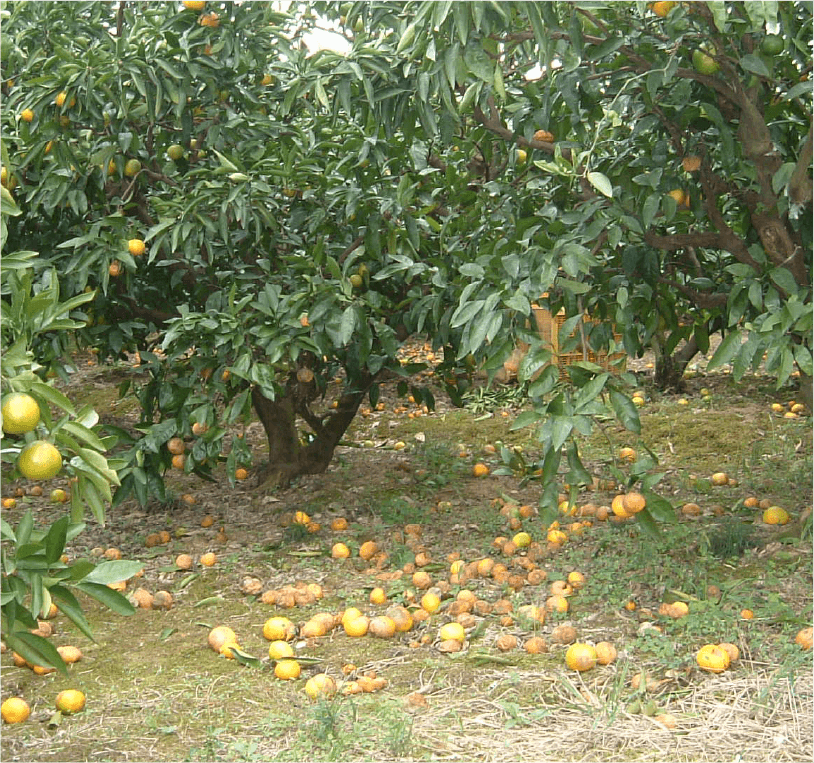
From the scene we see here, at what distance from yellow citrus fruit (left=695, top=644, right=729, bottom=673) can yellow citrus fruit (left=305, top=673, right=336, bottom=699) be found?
107cm

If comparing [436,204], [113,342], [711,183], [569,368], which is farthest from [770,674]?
[113,342]

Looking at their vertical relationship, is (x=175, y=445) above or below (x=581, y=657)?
above

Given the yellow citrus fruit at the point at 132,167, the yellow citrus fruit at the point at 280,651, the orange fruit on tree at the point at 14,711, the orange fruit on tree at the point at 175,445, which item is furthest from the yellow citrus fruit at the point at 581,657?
the yellow citrus fruit at the point at 132,167

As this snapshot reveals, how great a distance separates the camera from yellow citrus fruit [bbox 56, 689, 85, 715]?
262cm

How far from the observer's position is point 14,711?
2.56 m

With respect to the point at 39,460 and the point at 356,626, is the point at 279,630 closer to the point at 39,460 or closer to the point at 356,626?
the point at 356,626

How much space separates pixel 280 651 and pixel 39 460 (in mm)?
1297

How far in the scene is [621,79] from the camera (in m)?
2.88

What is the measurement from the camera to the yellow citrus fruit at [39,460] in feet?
6.17

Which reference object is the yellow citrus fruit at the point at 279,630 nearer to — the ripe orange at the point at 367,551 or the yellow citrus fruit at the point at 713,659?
the ripe orange at the point at 367,551

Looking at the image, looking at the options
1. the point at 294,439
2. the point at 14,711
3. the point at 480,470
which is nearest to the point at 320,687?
the point at 14,711

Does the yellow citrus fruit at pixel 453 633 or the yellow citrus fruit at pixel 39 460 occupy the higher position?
the yellow citrus fruit at pixel 39 460

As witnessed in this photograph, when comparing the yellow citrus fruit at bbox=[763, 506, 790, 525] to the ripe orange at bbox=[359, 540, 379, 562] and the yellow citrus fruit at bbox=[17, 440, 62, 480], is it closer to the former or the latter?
the ripe orange at bbox=[359, 540, 379, 562]

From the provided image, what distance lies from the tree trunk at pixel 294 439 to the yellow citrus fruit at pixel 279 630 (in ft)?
5.60
